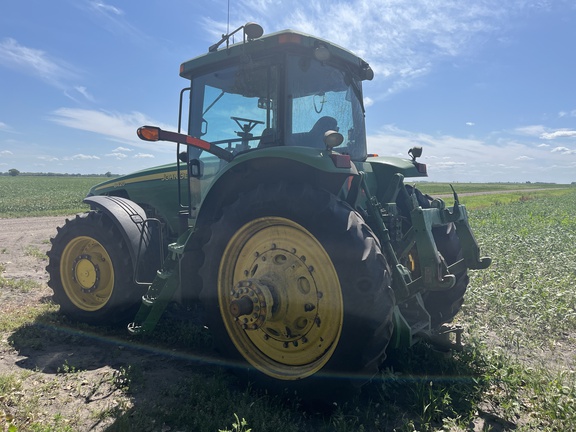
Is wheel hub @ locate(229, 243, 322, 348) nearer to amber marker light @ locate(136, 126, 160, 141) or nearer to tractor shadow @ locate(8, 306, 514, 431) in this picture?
tractor shadow @ locate(8, 306, 514, 431)

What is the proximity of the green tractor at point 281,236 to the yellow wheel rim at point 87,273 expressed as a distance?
14mm

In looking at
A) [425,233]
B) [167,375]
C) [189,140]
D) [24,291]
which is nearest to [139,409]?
[167,375]

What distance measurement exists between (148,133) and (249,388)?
210 cm

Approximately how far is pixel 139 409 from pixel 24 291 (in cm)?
392

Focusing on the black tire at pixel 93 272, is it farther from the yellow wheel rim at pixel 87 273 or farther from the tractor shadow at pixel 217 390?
the tractor shadow at pixel 217 390

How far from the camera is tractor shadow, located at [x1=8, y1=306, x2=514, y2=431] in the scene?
2.69m

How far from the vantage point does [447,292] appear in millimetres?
3959

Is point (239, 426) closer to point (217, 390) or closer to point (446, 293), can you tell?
point (217, 390)

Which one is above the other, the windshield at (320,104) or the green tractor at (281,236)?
the windshield at (320,104)

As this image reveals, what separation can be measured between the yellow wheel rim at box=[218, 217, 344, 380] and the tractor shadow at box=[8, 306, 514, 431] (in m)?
0.26

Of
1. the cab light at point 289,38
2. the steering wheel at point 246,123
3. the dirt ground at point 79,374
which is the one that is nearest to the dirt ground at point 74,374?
the dirt ground at point 79,374

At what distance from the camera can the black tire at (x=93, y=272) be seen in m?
4.21

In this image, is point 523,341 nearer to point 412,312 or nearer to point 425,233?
point 412,312

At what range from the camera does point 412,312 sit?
3275mm
